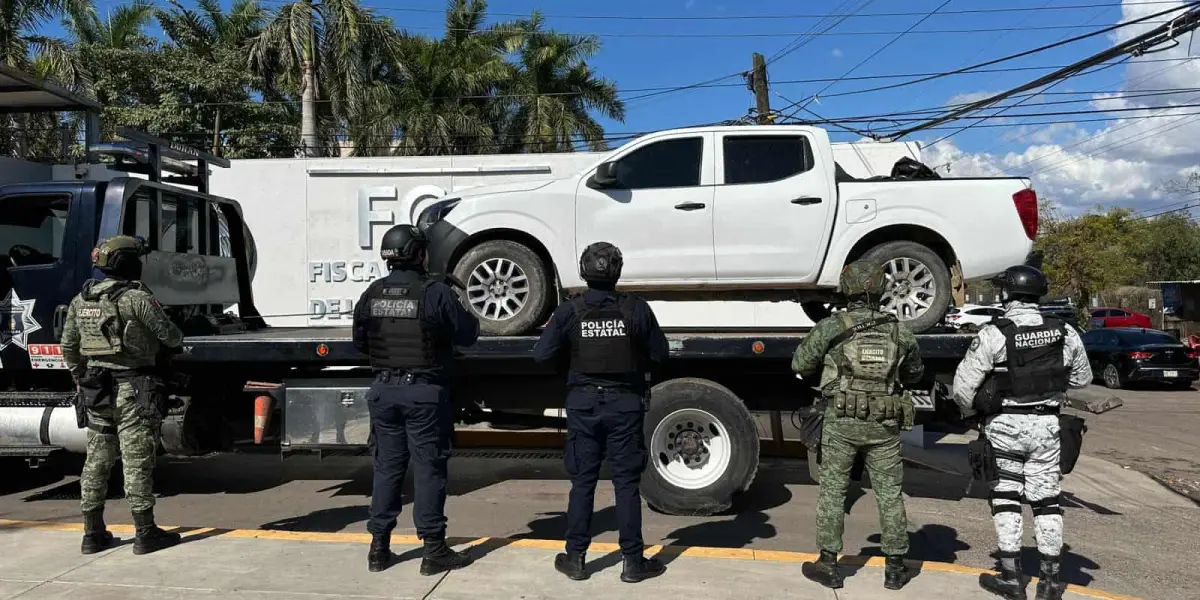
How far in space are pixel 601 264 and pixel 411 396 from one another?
120 centimetres

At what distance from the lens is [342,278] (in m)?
13.0

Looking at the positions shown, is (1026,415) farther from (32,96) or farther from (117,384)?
(32,96)

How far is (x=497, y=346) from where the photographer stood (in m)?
5.69

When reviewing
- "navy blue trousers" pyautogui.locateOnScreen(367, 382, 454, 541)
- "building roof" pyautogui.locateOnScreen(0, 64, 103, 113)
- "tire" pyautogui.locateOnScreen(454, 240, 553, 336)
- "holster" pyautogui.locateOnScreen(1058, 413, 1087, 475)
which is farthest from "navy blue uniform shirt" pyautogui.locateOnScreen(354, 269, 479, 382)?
"building roof" pyautogui.locateOnScreen(0, 64, 103, 113)

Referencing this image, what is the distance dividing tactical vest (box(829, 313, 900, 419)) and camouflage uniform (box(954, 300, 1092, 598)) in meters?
0.52

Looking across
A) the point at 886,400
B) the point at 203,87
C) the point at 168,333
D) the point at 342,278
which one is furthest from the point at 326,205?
the point at 203,87

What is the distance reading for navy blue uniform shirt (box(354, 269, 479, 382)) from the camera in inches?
168

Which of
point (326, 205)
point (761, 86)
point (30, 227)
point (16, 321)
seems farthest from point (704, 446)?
point (761, 86)

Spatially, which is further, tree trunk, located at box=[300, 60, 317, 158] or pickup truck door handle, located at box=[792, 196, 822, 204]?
tree trunk, located at box=[300, 60, 317, 158]

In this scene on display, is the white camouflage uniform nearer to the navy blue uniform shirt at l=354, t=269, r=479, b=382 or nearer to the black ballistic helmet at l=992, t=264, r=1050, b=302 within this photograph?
the black ballistic helmet at l=992, t=264, r=1050, b=302

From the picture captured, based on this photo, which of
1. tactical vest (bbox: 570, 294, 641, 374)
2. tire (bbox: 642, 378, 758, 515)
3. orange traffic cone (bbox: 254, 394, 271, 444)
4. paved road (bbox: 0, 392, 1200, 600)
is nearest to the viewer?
tactical vest (bbox: 570, 294, 641, 374)

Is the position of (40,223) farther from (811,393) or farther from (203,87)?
(203,87)

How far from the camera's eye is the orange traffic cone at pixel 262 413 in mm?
6246

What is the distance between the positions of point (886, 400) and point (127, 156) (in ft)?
19.8
